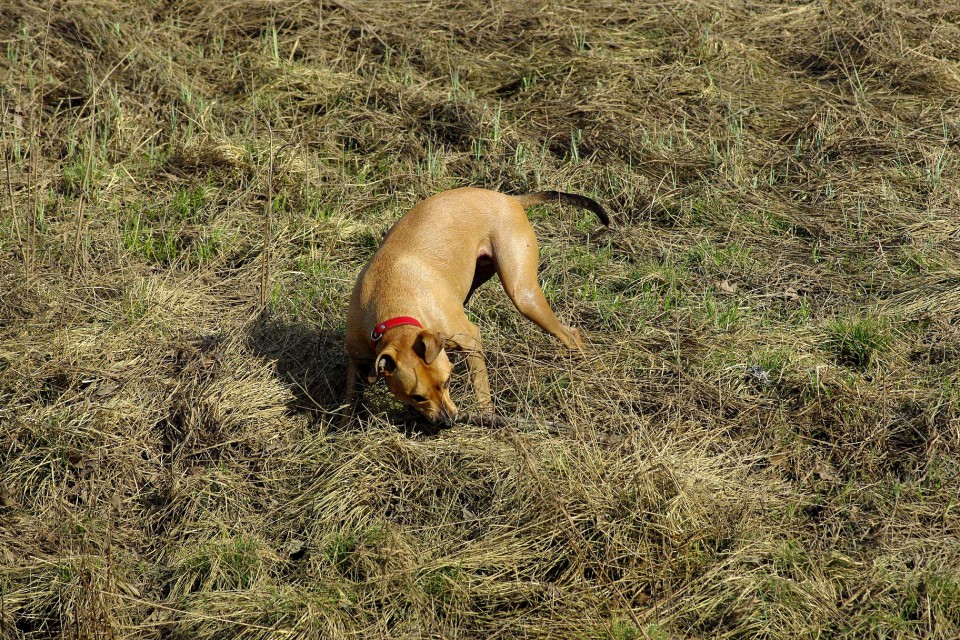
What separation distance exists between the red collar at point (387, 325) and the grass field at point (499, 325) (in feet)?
1.52

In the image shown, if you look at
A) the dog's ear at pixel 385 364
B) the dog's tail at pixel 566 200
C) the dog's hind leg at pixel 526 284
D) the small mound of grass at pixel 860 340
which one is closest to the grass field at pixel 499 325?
the small mound of grass at pixel 860 340

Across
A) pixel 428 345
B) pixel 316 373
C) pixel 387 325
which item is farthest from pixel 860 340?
pixel 316 373

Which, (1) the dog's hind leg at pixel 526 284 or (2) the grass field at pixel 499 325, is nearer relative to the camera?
(2) the grass field at pixel 499 325

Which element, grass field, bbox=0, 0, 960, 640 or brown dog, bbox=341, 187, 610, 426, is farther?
brown dog, bbox=341, 187, 610, 426

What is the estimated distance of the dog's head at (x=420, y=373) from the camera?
5.03 metres

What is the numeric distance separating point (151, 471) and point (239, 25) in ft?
18.1

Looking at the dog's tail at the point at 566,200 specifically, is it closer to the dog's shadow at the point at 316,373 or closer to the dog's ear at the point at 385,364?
the dog's shadow at the point at 316,373

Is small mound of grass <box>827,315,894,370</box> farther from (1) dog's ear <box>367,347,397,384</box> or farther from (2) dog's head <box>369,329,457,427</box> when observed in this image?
(1) dog's ear <box>367,347,397,384</box>

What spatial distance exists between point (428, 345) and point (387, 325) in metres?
0.39

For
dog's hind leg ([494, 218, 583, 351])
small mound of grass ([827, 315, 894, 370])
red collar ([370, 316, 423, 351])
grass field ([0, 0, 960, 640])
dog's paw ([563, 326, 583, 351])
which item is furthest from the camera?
dog's hind leg ([494, 218, 583, 351])

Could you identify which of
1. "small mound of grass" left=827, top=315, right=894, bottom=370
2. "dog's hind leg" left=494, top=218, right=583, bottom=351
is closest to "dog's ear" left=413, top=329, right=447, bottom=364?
"dog's hind leg" left=494, top=218, right=583, bottom=351

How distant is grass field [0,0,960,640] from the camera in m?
4.42

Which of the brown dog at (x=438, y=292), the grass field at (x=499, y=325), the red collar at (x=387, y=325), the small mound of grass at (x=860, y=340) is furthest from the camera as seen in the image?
the small mound of grass at (x=860, y=340)

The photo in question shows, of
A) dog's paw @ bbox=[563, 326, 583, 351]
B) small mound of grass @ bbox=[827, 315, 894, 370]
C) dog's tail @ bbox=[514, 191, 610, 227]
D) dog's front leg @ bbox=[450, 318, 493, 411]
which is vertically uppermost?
dog's tail @ bbox=[514, 191, 610, 227]
